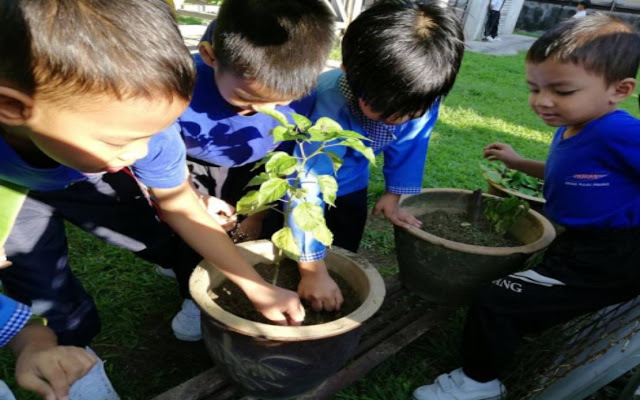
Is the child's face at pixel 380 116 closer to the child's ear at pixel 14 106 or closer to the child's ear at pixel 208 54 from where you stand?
the child's ear at pixel 208 54

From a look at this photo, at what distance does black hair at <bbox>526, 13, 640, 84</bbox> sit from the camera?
1.72 meters

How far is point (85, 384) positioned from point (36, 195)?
2.09ft

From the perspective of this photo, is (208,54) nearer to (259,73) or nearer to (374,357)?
(259,73)

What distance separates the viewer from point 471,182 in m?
4.11

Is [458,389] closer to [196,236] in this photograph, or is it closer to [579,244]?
[579,244]

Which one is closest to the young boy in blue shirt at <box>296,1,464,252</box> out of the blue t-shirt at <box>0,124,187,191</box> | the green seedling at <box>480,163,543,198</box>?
the blue t-shirt at <box>0,124,187,191</box>

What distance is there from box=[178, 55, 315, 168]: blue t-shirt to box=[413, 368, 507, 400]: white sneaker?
1152mm

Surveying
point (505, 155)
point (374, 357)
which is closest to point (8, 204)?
point (374, 357)

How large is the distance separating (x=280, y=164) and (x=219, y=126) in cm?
63

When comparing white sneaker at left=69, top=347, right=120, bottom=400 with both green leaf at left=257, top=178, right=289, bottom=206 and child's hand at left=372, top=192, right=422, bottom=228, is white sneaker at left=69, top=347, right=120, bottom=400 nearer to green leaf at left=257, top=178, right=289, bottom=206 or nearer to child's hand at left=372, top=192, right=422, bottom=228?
green leaf at left=257, top=178, right=289, bottom=206

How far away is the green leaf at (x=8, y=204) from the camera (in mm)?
1392

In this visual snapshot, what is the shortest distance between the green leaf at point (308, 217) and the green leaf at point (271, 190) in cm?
7

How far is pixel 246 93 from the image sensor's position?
5.20ft

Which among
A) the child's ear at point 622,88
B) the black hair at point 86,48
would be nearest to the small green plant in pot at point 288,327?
the black hair at point 86,48
